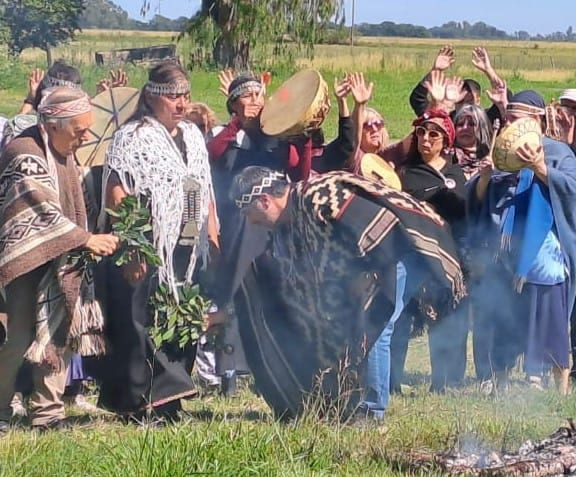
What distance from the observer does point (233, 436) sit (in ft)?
17.0

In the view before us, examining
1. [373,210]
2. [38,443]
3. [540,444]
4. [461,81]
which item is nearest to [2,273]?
[38,443]

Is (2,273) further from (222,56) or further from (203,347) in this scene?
(222,56)

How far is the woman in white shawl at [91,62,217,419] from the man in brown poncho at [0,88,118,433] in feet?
0.53

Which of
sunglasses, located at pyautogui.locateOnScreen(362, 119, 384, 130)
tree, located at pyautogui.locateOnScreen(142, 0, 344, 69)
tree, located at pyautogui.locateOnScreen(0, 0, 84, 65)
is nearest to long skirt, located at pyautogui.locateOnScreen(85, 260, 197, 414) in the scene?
sunglasses, located at pyautogui.locateOnScreen(362, 119, 384, 130)

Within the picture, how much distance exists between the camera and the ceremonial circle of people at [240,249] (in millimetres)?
5957

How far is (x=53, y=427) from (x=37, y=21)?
74.5 feet

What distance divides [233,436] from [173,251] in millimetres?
1319

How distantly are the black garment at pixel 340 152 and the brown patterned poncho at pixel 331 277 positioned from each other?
0.87 metres

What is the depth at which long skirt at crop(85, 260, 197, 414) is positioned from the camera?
6184 millimetres

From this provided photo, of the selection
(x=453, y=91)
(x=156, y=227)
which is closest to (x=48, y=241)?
(x=156, y=227)

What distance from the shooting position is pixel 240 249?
6.51 meters

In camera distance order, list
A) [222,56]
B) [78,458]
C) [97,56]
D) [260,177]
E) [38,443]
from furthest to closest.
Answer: [222,56]
[97,56]
[260,177]
[38,443]
[78,458]

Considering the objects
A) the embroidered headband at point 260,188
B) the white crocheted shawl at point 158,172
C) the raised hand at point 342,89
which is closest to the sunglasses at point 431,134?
the raised hand at point 342,89

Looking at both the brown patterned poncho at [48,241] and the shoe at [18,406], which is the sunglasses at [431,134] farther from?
the shoe at [18,406]
